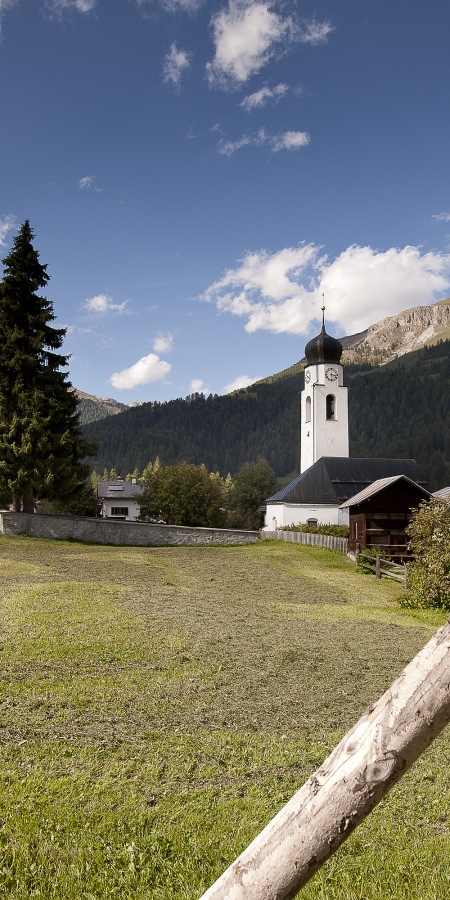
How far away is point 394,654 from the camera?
9.68m

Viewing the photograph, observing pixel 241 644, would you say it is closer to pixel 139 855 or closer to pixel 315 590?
pixel 139 855

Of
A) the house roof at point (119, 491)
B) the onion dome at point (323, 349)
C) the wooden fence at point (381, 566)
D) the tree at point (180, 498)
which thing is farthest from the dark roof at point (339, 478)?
the house roof at point (119, 491)

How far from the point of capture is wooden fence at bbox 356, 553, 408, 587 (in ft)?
Result: 71.2

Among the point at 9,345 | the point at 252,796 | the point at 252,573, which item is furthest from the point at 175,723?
the point at 9,345

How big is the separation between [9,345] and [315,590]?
84.5ft

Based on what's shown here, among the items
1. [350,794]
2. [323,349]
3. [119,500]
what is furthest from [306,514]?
[350,794]

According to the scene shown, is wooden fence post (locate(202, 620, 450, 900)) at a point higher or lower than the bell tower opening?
lower

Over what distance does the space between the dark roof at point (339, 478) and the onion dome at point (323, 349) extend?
14.0 m

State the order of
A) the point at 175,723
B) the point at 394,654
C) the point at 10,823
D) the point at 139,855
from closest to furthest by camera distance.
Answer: the point at 139,855 < the point at 10,823 < the point at 175,723 < the point at 394,654

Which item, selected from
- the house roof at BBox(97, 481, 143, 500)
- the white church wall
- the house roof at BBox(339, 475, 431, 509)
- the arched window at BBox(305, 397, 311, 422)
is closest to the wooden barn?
the house roof at BBox(339, 475, 431, 509)

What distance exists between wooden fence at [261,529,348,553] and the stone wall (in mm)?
2198

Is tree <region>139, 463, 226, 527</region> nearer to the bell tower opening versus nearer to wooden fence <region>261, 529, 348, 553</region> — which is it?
wooden fence <region>261, 529, 348, 553</region>

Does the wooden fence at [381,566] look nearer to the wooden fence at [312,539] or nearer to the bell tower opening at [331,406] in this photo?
the wooden fence at [312,539]

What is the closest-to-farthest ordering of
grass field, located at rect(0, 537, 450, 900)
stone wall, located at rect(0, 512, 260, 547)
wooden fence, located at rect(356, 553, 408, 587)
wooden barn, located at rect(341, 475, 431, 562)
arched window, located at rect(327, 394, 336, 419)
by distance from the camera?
grass field, located at rect(0, 537, 450, 900), wooden fence, located at rect(356, 553, 408, 587), wooden barn, located at rect(341, 475, 431, 562), stone wall, located at rect(0, 512, 260, 547), arched window, located at rect(327, 394, 336, 419)
